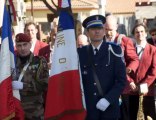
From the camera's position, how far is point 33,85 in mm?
6129

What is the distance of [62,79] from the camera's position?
568 cm

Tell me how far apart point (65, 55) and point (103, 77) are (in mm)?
508

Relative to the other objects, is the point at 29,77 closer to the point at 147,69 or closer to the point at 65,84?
the point at 65,84

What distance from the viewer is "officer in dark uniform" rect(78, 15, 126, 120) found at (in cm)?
582

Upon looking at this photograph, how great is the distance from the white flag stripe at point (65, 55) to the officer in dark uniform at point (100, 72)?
0.84ft

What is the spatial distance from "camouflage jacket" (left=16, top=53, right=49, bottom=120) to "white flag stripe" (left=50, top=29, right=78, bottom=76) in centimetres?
49

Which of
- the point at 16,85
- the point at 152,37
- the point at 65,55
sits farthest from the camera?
the point at 152,37

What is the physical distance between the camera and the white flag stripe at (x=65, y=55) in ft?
18.6

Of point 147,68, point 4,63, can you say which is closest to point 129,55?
point 147,68

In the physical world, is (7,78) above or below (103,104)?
above

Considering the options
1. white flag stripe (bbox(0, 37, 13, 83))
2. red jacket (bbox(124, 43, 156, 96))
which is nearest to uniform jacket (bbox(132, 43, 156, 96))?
red jacket (bbox(124, 43, 156, 96))

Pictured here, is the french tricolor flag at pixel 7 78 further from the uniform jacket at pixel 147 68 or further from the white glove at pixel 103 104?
the uniform jacket at pixel 147 68

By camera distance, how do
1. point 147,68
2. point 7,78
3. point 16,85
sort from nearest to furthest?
point 7,78
point 16,85
point 147,68

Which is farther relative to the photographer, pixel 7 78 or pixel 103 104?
pixel 7 78
